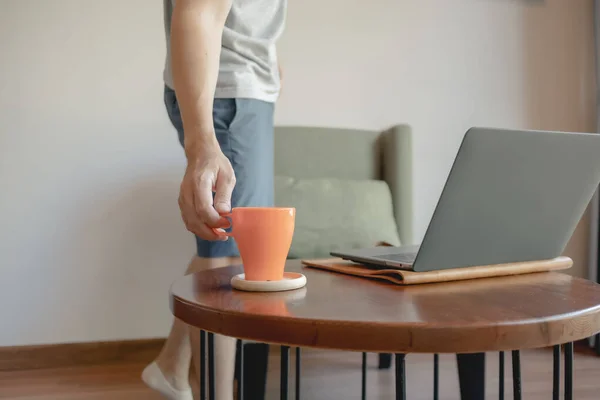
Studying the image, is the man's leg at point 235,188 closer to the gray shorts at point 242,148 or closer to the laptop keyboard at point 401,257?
the gray shorts at point 242,148

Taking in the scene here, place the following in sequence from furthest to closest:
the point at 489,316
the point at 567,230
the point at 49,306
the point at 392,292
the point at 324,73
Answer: the point at 324,73, the point at 49,306, the point at 567,230, the point at 392,292, the point at 489,316

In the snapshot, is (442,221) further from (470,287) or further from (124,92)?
Result: (124,92)

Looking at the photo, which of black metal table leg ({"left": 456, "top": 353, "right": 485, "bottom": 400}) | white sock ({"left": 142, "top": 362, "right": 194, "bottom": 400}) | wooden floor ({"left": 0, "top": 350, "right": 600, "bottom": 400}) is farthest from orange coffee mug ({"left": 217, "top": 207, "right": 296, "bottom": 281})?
wooden floor ({"left": 0, "top": 350, "right": 600, "bottom": 400})

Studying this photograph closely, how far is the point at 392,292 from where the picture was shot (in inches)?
24.0

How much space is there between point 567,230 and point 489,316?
0.36 metres

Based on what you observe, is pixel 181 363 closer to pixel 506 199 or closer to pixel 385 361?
pixel 506 199

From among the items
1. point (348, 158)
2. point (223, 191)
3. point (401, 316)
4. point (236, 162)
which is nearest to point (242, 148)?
point (236, 162)

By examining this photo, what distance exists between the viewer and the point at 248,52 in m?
1.08

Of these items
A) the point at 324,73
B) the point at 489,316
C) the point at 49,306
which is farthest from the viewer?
the point at 324,73

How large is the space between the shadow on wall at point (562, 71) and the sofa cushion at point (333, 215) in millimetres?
979

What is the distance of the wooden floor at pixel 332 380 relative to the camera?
1.59m

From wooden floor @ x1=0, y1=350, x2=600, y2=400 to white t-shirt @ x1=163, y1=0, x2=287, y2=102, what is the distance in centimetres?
95

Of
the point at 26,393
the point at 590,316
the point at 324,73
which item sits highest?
the point at 324,73

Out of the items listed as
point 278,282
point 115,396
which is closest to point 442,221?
point 278,282
